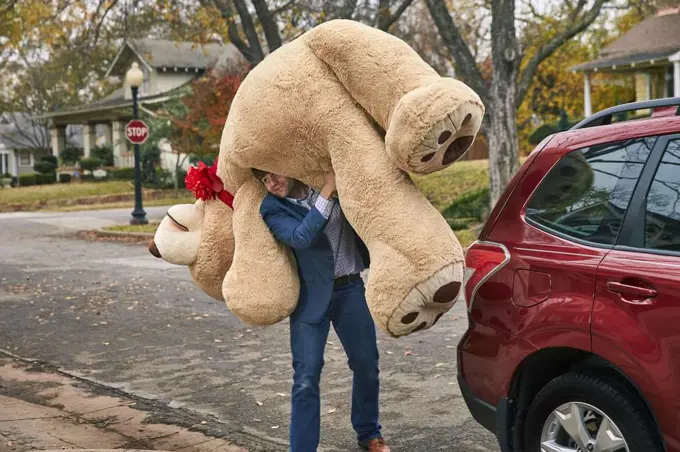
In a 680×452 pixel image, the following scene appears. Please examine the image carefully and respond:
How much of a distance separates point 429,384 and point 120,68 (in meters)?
44.2

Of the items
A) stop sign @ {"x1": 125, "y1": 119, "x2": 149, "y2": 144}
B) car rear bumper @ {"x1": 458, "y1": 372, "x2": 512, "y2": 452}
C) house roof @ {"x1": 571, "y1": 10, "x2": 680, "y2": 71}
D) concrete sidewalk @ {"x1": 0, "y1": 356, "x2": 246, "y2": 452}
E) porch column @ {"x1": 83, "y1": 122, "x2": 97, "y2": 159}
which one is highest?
house roof @ {"x1": 571, "y1": 10, "x2": 680, "y2": 71}

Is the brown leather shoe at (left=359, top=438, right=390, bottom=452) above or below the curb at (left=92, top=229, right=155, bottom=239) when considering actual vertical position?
above

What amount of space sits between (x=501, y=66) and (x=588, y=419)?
39.6ft

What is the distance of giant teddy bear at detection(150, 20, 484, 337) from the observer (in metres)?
3.72

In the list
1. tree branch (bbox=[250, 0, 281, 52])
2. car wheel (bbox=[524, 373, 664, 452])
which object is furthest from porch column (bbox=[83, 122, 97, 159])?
car wheel (bbox=[524, 373, 664, 452])

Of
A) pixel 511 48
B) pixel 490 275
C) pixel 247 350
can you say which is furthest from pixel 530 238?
pixel 511 48

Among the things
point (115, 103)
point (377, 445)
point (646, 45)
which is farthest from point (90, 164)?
point (377, 445)

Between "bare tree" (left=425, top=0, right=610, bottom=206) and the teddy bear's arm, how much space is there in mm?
11111

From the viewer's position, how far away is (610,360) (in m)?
3.41

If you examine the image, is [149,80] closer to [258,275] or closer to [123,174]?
[123,174]

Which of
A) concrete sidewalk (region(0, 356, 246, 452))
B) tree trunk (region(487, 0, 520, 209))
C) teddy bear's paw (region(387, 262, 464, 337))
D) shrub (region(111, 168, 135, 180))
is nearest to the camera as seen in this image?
teddy bear's paw (region(387, 262, 464, 337))

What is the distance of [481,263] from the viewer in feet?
13.3

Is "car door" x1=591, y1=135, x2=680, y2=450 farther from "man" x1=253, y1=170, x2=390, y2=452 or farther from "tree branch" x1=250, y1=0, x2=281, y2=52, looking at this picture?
"tree branch" x1=250, y1=0, x2=281, y2=52

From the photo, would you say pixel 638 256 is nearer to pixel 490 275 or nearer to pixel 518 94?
pixel 490 275
